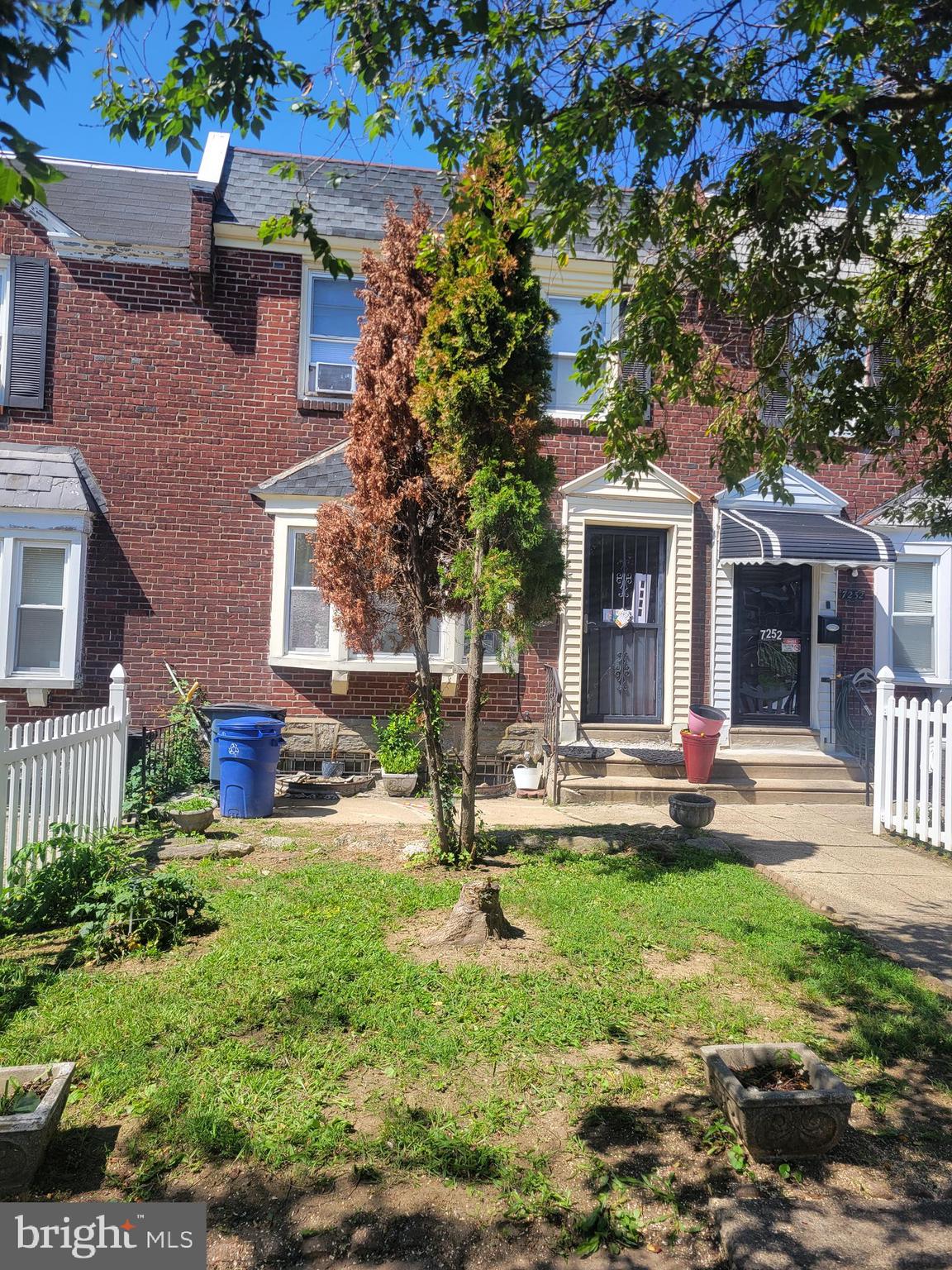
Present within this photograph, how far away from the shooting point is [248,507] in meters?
11.0

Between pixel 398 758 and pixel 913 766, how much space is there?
5401 millimetres

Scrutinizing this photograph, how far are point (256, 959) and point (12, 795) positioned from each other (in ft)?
6.48

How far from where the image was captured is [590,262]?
1123 centimetres

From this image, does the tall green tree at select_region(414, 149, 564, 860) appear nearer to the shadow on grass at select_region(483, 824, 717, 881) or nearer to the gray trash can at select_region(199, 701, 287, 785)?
the shadow on grass at select_region(483, 824, 717, 881)

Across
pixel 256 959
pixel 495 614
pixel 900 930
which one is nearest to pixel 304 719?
pixel 495 614

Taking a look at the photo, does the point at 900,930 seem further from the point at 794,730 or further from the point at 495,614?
the point at 794,730

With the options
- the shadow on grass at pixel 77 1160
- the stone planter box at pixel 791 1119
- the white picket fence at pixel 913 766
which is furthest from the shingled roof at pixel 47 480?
the stone planter box at pixel 791 1119

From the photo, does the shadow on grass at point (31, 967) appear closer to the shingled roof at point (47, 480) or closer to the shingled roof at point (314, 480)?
the shingled roof at point (47, 480)

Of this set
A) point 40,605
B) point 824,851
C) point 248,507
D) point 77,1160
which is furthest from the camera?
point 248,507

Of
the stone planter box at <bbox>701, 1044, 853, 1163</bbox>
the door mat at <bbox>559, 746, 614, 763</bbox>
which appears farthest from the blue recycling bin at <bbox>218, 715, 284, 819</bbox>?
the stone planter box at <bbox>701, 1044, 853, 1163</bbox>

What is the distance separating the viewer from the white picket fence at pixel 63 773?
530 cm

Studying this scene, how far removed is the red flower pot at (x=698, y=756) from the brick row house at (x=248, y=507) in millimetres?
873

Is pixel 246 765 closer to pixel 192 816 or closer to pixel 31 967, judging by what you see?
pixel 192 816

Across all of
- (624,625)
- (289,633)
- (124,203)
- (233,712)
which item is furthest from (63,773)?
(124,203)
